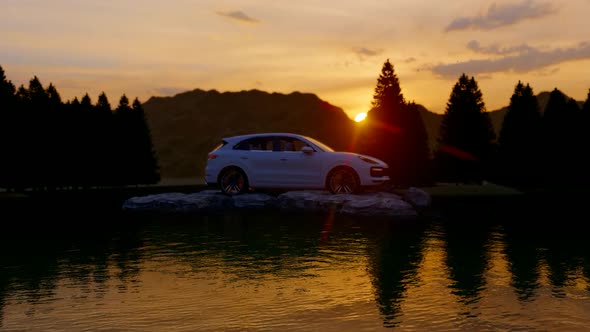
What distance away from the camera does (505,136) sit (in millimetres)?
74375

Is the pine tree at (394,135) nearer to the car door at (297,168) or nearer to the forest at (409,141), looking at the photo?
the forest at (409,141)

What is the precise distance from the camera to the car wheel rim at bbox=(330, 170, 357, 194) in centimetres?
2186

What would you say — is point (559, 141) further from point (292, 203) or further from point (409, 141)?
point (292, 203)

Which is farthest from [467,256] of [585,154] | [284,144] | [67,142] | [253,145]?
[67,142]

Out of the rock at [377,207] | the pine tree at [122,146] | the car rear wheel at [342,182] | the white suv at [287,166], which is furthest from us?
the pine tree at [122,146]

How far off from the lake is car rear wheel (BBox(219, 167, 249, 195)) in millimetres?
4628

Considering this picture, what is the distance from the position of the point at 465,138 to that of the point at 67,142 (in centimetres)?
4718

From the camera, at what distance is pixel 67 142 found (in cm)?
7512

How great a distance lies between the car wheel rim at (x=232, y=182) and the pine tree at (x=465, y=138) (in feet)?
173

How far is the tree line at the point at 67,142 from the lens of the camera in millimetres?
64750

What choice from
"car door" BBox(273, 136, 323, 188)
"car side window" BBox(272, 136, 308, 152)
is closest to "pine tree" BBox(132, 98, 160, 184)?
"car side window" BBox(272, 136, 308, 152)

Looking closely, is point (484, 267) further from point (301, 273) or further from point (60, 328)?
point (60, 328)

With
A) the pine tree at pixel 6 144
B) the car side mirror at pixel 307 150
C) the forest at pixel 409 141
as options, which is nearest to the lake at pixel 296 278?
the car side mirror at pixel 307 150

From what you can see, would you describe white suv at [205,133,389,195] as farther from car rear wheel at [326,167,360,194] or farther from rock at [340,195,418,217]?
rock at [340,195,418,217]
